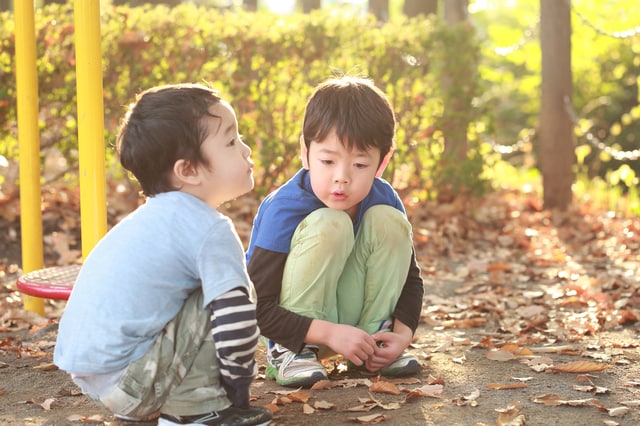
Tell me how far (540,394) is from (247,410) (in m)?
0.98

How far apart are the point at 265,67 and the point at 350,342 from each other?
340 cm

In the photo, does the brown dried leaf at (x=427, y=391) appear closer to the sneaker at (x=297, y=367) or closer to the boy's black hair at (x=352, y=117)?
the sneaker at (x=297, y=367)

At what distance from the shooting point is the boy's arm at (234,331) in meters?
2.26

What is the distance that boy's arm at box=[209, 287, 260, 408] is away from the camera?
2.26 m

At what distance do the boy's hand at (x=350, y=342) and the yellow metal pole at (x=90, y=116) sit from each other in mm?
1066

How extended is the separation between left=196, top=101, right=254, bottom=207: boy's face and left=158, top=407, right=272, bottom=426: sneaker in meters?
0.57

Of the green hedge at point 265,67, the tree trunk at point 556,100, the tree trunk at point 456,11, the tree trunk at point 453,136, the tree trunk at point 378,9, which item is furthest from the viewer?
the tree trunk at point 378,9

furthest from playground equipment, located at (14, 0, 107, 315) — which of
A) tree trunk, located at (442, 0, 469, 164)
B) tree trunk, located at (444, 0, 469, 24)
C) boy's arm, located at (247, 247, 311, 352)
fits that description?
tree trunk, located at (444, 0, 469, 24)

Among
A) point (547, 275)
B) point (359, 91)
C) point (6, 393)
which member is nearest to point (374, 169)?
point (359, 91)

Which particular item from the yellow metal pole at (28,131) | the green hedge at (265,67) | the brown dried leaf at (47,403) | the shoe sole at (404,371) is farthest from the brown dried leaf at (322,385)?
the green hedge at (265,67)

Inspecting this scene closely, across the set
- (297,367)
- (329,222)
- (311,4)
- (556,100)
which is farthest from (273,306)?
(311,4)

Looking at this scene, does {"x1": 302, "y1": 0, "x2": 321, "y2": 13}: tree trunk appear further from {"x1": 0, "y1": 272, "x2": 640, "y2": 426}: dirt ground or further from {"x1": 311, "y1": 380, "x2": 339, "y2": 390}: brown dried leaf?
{"x1": 311, "y1": 380, "x2": 339, "y2": 390}: brown dried leaf

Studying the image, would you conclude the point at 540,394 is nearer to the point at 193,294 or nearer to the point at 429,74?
the point at 193,294

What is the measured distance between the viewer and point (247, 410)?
7.94 feet
